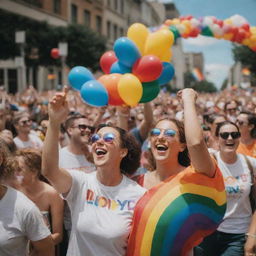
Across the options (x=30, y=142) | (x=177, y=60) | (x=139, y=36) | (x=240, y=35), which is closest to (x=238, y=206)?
(x=139, y=36)

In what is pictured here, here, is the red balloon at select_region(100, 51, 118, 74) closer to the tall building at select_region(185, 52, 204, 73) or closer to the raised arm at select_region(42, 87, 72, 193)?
the raised arm at select_region(42, 87, 72, 193)

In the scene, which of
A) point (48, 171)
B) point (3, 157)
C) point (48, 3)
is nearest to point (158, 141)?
point (48, 171)

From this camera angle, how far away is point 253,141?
454 centimetres

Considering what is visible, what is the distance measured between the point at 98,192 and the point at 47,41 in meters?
25.6

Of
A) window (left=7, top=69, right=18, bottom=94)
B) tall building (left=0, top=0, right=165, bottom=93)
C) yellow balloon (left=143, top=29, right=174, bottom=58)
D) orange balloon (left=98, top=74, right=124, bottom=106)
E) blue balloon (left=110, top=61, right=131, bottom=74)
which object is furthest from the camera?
window (left=7, top=69, right=18, bottom=94)

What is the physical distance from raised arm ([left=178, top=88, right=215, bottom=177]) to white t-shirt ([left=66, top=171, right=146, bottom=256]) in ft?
1.62

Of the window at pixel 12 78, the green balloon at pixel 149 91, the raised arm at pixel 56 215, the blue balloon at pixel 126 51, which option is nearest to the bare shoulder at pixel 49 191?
the raised arm at pixel 56 215

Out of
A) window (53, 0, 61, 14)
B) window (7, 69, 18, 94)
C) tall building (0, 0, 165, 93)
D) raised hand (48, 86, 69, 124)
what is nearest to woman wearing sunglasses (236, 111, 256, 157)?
raised hand (48, 86, 69, 124)

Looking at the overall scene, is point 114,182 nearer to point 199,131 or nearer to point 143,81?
point 199,131

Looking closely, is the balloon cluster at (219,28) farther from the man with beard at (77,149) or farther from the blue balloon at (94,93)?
the man with beard at (77,149)

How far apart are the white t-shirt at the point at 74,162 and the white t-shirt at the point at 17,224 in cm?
172

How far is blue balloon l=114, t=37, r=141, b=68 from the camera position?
4.47 m

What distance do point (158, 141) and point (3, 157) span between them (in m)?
0.93

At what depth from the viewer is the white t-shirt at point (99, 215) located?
220 centimetres
